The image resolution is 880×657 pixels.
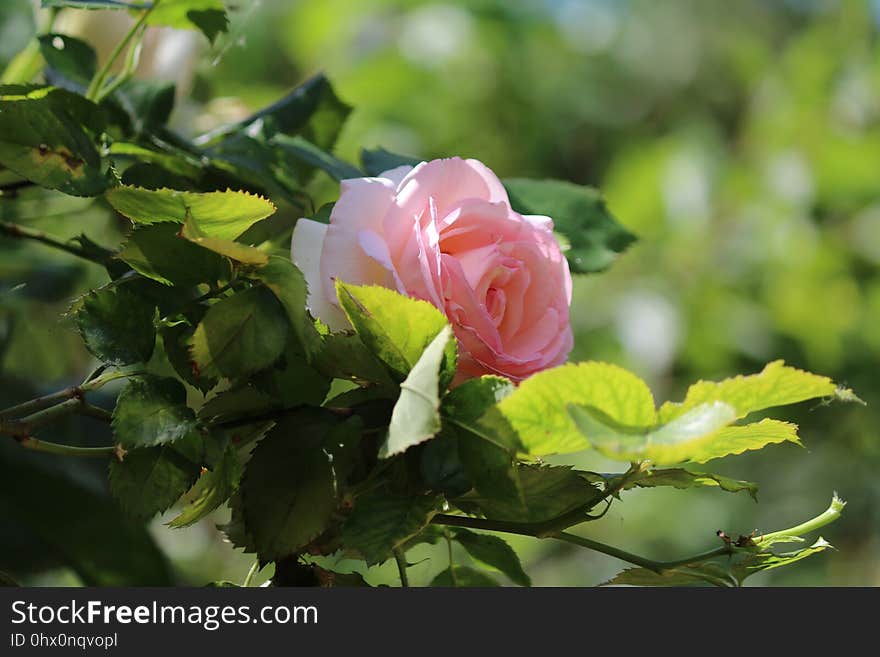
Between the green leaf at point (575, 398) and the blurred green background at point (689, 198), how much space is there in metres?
0.76

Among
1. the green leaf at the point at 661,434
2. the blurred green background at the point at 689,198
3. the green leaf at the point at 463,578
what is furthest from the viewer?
the blurred green background at the point at 689,198

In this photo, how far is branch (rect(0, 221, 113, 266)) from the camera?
317 mm

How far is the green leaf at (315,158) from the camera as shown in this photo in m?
0.34

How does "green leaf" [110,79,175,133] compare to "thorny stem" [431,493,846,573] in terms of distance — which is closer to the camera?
"thorny stem" [431,493,846,573]

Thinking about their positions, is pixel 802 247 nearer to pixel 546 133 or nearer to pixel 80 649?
pixel 546 133

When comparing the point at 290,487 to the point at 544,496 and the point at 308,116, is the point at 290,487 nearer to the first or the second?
the point at 544,496

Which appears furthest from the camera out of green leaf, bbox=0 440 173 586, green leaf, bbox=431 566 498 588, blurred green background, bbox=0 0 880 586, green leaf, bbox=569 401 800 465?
blurred green background, bbox=0 0 880 586

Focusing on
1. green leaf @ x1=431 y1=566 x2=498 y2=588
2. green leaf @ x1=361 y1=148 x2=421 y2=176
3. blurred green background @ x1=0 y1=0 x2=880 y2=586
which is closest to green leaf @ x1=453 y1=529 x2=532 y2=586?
green leaf @ x1=431 y1=566 x2=498 y2=588

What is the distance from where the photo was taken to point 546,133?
124 centimetres

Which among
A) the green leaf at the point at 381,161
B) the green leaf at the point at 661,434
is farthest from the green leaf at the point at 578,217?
the green leaf at the point at 661,434

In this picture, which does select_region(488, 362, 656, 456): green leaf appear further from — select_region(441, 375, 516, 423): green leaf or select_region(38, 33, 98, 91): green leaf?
select_region(38, 33, 98, 91): green leaf

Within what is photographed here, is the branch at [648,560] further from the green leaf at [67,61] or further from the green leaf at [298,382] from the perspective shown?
the green leaf at [67,61]

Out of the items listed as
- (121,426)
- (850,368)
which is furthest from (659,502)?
(121,426)

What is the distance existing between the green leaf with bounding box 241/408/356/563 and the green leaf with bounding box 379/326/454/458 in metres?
0.02
